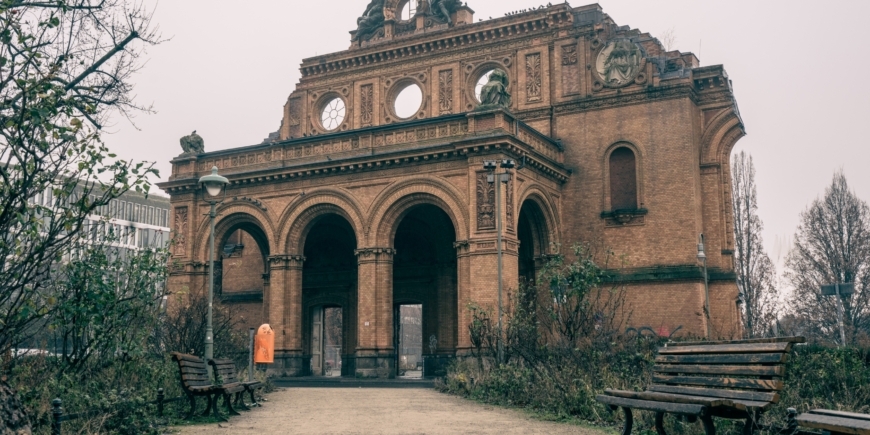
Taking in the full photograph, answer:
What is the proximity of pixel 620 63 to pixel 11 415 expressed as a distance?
26.1 metres

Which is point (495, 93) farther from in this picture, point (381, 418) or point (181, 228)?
point (381, 418)

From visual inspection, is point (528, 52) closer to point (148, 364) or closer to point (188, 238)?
point (188, 238)

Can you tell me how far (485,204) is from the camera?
25.6 meters

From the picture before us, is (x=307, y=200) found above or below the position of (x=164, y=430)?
above

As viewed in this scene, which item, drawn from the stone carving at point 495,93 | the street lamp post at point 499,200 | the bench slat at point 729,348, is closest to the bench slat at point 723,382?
the bench slat at point 729,348

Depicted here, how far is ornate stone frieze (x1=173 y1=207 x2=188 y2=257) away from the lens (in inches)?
1252

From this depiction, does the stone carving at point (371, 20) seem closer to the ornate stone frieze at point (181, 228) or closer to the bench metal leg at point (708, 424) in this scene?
the ornate stone frieze at point (181, 228)

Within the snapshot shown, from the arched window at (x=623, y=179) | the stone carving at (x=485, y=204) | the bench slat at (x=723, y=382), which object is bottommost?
the bench slat at (x=723, y=382)

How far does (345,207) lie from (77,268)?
56.7 feet

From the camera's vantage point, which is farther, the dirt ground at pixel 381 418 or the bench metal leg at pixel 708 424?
the dirt ground at pixel 381 418

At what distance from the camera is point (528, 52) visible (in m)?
31.7

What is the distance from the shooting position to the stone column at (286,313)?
2920cm

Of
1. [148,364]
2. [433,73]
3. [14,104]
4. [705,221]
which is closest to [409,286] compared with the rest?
[433,73]

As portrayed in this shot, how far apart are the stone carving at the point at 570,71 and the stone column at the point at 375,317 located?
964 cm
